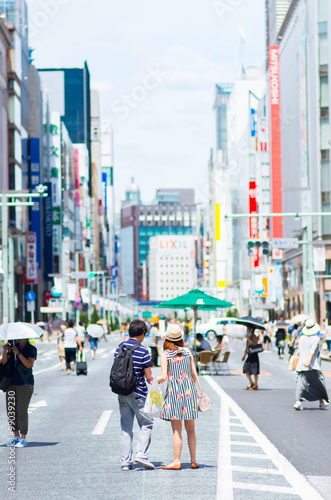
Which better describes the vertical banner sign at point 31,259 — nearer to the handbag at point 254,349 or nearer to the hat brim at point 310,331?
the handbag at point 254,349

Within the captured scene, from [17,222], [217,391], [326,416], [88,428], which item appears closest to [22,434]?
[88,428]

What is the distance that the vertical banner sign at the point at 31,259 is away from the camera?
80.9m

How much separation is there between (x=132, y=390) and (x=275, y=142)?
330ft

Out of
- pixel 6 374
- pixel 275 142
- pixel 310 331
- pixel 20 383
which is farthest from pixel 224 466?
pixel 275 142

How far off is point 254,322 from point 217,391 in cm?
199

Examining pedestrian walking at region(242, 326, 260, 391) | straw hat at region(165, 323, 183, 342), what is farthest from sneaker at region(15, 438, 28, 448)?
pedestrian walking at region(242, 326, 260, 391)

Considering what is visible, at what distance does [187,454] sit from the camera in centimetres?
1072

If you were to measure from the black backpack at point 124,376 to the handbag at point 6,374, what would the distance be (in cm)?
232

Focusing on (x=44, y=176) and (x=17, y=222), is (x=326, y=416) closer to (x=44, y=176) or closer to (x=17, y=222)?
(x=17, y=222)

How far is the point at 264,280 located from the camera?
10438 cm

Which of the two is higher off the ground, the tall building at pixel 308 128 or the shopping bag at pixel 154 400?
the tall building at pixel 308 128

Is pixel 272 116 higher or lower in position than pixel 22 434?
higher

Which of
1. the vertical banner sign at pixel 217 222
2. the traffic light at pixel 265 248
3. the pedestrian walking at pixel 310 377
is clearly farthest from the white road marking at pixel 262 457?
the vertical banner sign at pixel 217 222

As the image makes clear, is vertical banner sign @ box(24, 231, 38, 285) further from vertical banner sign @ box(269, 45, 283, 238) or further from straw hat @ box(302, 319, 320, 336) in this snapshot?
straw hat @ box(302, 319, 320, 336)
